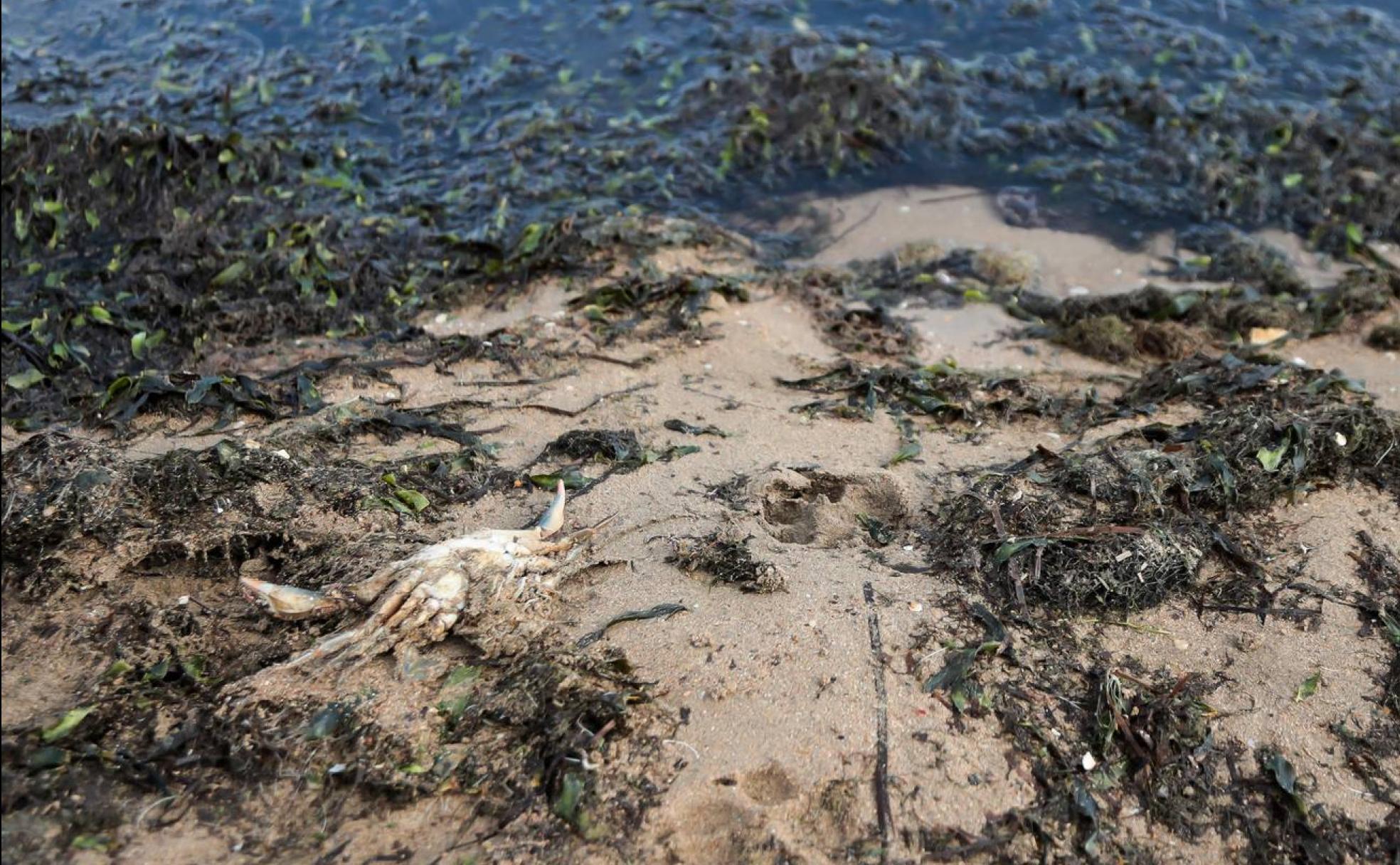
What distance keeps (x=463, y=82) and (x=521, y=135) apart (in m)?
1.04

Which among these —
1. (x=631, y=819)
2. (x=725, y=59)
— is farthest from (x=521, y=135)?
(x=631, y=819)

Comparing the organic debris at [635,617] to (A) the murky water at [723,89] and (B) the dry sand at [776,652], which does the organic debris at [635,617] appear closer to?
(B) the dry sand at [776,652]

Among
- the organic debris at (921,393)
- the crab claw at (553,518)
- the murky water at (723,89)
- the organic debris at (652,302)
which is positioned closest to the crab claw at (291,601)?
the crab claw at (553,518)

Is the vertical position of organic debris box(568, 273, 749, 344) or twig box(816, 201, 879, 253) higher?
organic debris box(568, 273, 749, 344)

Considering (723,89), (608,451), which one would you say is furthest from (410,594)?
(723,89)

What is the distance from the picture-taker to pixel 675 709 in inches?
113

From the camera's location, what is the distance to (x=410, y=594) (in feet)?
9.69

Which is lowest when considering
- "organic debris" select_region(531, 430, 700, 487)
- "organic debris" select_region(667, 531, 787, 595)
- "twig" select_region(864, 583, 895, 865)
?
"organic debris" select_region(531, 430, 700, 487)

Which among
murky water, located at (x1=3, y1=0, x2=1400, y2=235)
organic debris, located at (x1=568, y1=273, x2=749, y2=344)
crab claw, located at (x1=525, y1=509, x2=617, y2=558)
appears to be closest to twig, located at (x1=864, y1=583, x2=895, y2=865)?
crab claw, located at (x1=525, y1=509, x2=617, y2=558)

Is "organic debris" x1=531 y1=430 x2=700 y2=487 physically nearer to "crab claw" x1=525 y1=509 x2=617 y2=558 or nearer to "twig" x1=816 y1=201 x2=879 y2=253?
"crab claw" x1=525 y1=509 x2=617 y2=558

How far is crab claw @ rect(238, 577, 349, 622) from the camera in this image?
9.56 feet

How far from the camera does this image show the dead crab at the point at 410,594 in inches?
113

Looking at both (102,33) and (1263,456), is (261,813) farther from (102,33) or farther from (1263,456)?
(102,33)

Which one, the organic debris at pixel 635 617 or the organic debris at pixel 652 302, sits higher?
the organic debris at pixel 635 617
